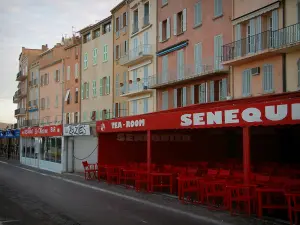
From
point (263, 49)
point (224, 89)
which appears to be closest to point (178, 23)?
point (224, 89)

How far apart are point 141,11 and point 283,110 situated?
29.7 m

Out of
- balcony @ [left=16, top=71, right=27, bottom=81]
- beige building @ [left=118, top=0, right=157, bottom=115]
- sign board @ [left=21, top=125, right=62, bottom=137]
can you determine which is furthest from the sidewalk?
balcony @ [left=16, top=71, right=27, bottom=81]

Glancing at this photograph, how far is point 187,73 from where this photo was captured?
32.7 m

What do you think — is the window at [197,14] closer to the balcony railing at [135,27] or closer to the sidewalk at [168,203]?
the balcony railing at [135,27]

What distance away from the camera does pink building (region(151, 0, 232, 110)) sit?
29.3 meters

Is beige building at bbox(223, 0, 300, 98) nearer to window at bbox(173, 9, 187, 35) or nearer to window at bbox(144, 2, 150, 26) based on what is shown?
window at bbox(173, 9, 187, 35)

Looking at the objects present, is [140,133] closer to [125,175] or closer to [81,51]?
[125,175]

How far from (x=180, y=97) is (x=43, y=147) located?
12164 mm

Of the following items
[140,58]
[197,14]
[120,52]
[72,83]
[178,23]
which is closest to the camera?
[197,14]

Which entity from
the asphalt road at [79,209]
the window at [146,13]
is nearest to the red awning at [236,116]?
the asphalt road at [79,209]

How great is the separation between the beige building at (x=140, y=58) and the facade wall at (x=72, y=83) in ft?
36.7

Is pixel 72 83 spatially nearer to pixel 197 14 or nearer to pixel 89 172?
pixel 197 14

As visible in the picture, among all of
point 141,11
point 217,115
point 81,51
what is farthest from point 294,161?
point 81,51

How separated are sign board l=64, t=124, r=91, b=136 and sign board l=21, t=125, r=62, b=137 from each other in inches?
41.8
